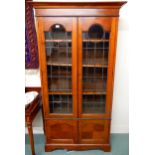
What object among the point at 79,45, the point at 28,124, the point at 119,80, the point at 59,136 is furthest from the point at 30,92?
the point at 119,80

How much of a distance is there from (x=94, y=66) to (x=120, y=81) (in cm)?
63

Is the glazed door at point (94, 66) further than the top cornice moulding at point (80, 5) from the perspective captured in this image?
Yes

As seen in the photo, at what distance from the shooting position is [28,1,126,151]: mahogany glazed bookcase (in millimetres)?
1687

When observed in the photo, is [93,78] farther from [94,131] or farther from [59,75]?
[94,131]

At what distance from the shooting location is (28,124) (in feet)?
6.07

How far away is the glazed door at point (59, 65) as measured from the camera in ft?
5.68

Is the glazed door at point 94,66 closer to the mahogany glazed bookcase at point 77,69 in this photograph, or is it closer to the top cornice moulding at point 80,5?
the mahogany glazed bookcase at point 77,69

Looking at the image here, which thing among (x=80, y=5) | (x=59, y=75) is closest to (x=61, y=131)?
(x=59, y=75)

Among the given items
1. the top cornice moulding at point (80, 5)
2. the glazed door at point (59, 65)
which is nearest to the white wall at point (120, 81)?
the glazed door at point (59, 65)

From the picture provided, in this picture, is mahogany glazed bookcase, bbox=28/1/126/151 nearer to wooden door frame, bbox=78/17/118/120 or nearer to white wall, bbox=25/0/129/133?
wooden door frame, bbox=78/17/118/120

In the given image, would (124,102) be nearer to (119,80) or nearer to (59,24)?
(119,80)

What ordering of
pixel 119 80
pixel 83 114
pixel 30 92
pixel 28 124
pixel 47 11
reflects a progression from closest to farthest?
pixel 47 11
pixel 28 124
pixel 83 114
pixel 30 92
pixel 119 80

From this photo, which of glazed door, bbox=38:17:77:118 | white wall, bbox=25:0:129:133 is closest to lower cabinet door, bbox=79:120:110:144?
glazed door, bbox=38:17:77:118
